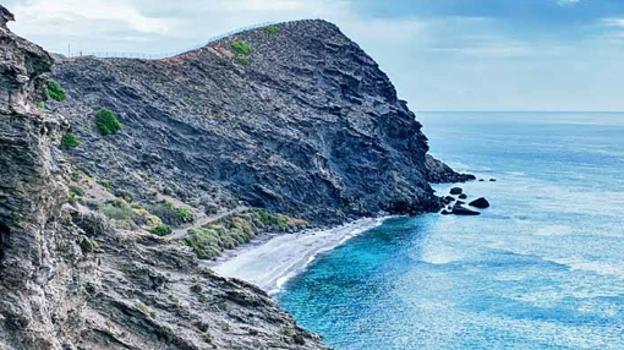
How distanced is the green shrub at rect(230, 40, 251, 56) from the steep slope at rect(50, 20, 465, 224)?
11.3 inches

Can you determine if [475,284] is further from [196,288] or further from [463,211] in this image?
[463,211]

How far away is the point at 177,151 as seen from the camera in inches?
4422

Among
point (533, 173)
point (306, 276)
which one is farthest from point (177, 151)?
point (533, 173)

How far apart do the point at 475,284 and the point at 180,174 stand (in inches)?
1688

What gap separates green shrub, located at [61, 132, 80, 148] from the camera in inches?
3812

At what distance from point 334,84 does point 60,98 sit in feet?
177

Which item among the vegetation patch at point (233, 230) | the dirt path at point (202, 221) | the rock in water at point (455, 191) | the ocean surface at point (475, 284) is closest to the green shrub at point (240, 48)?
the rock in water at point (455, 191)

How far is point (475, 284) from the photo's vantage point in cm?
8556

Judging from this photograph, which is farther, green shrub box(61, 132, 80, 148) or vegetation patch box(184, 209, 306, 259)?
green shrub box(61, 132, 80, 148)

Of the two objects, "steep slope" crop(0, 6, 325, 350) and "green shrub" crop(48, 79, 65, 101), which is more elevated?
"green shrub" crop(48, 79, 65, 101)

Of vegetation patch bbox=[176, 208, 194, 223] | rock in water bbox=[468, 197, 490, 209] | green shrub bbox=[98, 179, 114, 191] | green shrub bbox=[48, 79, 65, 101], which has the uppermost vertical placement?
green shrub bbox=[48, 79, 65, 101]

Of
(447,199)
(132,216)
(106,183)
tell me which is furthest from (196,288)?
(447,199)

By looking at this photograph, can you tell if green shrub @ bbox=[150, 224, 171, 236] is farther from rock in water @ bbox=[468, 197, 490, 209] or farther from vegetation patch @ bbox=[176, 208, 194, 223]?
rock in water @ bbox=[468, 197, 490, 209]

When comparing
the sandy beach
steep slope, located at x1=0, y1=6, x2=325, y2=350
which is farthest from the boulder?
steep slope, located at x1=0, y1=6, x2=325, y2=350
